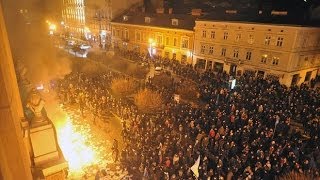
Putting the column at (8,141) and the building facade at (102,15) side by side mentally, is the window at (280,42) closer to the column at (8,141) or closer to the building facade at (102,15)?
the column at (8,141)

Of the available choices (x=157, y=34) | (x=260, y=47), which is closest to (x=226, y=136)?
(x=260, y=47)

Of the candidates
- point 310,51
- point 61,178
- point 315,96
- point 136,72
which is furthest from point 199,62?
point 61,178

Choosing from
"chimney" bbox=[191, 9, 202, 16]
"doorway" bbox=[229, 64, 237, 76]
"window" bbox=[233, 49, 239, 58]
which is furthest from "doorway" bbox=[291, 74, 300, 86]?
"chimney" bbox=[191, 9, 202, 16]

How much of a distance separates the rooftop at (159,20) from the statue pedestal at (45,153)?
3068 cm

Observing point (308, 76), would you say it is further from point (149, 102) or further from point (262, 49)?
point (149, 102)

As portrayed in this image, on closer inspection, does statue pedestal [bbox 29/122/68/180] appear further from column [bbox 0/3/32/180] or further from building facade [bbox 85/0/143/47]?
building facade [bbox 85/0/143/47]

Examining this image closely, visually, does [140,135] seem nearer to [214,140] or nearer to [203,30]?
[214,140]

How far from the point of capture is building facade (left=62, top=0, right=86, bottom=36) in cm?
5433

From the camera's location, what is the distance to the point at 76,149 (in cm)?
1510

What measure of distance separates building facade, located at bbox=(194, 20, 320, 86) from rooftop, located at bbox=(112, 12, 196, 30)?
114 inches

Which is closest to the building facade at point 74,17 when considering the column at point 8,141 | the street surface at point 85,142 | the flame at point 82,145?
the street surface at point 85,142

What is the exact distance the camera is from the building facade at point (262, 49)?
25203mm

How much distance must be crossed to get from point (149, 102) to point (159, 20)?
22515mm

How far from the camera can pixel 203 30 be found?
3189 centimetres
